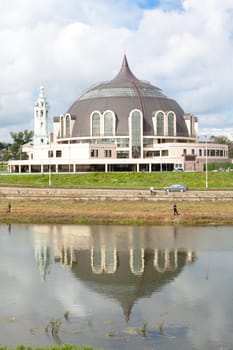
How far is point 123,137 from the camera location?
113m

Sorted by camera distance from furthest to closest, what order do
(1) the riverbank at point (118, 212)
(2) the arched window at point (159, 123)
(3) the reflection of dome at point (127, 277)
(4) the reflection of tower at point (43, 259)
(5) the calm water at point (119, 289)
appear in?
1. (2) the arched window at point (159, 123)
2. (1) the riverbank at point (118, 212)
3. (4) the reflection of tower at point (43, 259)
4. (3) the reflection of dome at point (127, 277)
5. (5) the calm water at point (119, 289)

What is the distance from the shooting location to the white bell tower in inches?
4980

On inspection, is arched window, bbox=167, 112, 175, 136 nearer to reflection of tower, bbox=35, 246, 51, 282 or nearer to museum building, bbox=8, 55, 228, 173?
museum building, bbox=8, 55, 228, 173

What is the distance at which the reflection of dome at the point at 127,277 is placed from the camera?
946 inches

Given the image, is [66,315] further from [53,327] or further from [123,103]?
[123,103]

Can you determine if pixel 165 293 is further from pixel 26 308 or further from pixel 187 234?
pixel 187 234

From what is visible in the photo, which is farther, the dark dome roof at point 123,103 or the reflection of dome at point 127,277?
the dark dome roof at point 123,103

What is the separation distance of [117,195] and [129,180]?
2308 centimetres

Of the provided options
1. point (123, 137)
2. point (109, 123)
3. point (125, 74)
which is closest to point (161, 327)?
point (123, 137)

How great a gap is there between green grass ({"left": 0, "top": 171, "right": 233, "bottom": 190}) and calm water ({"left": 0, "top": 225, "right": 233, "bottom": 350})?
35.8 metres

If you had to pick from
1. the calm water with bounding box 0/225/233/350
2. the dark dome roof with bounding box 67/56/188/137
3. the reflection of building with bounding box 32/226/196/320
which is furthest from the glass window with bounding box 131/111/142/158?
the calm water with bounding box 0/225/233/350

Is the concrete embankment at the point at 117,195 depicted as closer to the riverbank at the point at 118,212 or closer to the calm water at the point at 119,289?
the riverbank at the point at 118,212

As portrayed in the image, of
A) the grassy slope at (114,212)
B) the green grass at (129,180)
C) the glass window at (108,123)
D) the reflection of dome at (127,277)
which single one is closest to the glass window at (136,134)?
the glass window at (108,123)

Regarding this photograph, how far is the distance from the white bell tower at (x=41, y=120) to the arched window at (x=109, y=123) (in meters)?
18.4
